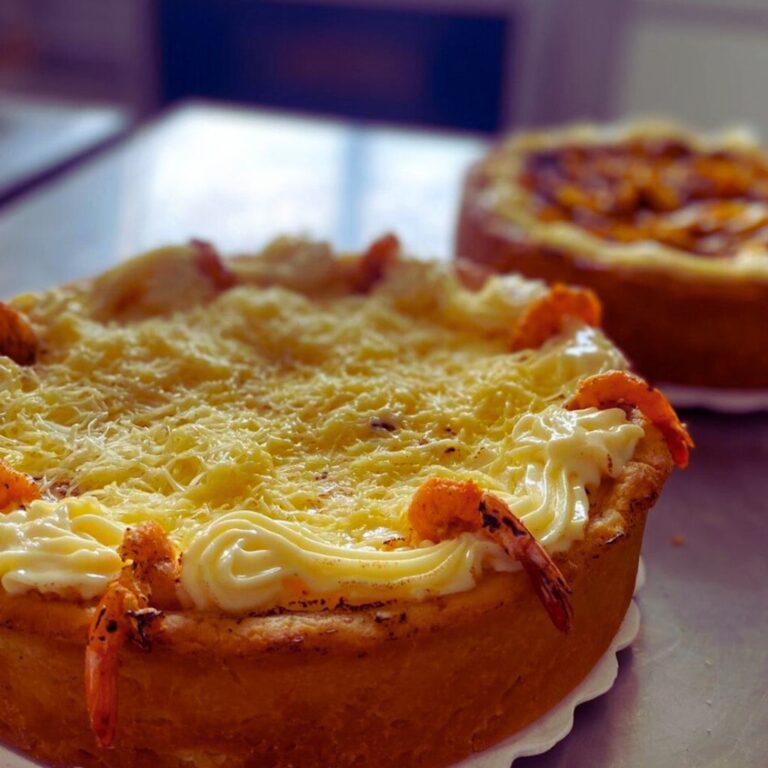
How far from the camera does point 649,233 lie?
4.49m

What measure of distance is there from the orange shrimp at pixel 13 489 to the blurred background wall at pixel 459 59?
5.22m

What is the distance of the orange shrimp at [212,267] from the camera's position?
11.6 ft

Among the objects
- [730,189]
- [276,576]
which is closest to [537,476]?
[276,576]

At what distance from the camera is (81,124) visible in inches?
260

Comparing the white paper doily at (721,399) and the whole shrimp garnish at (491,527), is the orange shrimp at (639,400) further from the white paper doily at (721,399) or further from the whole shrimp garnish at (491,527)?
the white paper doily at (721,399)

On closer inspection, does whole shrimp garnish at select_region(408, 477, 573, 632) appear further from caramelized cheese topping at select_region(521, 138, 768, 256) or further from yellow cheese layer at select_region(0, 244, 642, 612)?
caramelized cheese topping at select_region(521, 138, 768, 256)

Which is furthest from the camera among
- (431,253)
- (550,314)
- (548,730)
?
(431,253)

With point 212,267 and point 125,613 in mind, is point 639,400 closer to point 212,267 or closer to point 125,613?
point 125,613

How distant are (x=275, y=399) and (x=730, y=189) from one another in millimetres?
3015

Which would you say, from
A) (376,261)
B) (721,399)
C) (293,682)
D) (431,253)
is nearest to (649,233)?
(721,399)

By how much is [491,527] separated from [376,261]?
5.14 feet

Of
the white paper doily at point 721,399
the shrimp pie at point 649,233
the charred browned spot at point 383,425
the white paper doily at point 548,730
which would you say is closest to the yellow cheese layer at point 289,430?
the charred browned spot at point 383,425

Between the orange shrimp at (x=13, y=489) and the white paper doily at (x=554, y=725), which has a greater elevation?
the orange shrimp at (x=13, y=489)

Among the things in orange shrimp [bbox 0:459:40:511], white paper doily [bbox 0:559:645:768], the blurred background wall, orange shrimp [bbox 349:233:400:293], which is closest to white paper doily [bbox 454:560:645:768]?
white paper doily [bbox 0:559:645:768]
